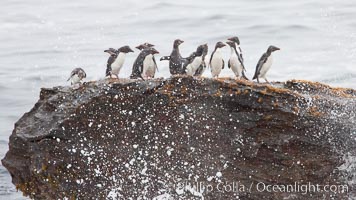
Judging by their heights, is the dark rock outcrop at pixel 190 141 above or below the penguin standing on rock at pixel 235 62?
below

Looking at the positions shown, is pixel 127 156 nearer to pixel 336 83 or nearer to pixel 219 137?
pixel 219 137

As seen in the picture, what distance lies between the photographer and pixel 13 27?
41.4 m

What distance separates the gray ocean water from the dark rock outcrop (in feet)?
29.1

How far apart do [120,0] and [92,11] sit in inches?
144

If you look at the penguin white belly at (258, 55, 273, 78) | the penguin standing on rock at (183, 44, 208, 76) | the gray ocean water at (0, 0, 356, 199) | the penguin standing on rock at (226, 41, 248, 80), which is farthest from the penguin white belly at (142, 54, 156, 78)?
the gray ocean water at (0, 0, 356, 199)

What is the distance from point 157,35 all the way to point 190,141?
26114 millimetres

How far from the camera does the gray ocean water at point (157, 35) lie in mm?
29125

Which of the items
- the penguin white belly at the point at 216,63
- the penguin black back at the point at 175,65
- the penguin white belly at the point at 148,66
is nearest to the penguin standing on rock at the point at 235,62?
the penguin white belly at the point at 216,63

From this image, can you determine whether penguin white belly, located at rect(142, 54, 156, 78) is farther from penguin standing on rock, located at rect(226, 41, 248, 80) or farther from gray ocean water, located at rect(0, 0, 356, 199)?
gray ocean water, located at rect(0, 0, 356, 199)

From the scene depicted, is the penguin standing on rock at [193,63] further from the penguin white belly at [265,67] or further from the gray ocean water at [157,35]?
the gray ocean water at [157,35]

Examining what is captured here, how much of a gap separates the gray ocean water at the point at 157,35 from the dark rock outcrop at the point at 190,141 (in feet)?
29.1

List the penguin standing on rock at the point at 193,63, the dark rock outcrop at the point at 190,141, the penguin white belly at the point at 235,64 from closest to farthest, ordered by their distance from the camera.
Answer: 1. the dark rock outcrop at the point at 190,141
2. the penguin standing on rock at the point at 193,63
3. the penguin white belly at the point at 235,64

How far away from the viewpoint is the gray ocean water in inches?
1147

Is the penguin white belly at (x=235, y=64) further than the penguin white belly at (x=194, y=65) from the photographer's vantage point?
Yes
